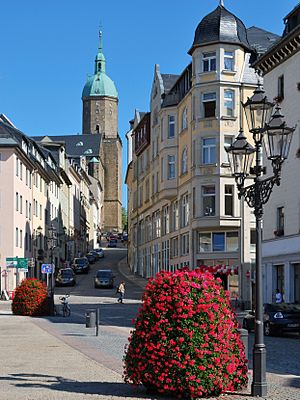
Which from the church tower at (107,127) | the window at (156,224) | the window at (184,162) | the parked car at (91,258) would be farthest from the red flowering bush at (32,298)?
the church tower at (107,127)

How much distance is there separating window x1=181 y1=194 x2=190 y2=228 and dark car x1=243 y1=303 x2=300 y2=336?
25944mm

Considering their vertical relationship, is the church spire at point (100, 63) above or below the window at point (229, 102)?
above

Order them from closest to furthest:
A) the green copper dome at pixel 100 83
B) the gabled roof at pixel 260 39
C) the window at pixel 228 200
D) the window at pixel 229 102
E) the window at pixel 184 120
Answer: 1. the window at pixel 228 200
2. the window at pixel 229 102
3. the gabled roof at pixel 260 39
4. the window at pixel 184 120
5. the green copper dome at pixel 100 83

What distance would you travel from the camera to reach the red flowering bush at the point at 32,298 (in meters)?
39.5

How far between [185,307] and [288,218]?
2801 centimetres

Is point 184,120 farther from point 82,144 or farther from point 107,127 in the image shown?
point 107,127

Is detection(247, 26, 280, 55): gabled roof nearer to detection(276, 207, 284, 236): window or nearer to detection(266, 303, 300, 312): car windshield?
detection(276, 207, 284, 236): window

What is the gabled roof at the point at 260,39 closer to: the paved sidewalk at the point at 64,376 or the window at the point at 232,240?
the window at the point at 232,240

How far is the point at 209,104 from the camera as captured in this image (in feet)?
173

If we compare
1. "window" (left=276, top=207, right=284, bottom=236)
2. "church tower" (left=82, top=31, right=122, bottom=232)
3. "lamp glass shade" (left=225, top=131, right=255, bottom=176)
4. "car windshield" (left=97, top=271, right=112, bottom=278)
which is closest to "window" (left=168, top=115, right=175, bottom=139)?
"car windshield" (left=97, top=271, right=112, bottom=278)

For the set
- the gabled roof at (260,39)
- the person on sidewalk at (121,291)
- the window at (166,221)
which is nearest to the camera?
the person on sidewalk at (121,291)

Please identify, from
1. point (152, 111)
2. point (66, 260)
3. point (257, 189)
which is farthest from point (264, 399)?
point (66, 260)

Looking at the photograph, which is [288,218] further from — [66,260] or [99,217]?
[99,217]

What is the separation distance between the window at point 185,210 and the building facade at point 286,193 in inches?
544
